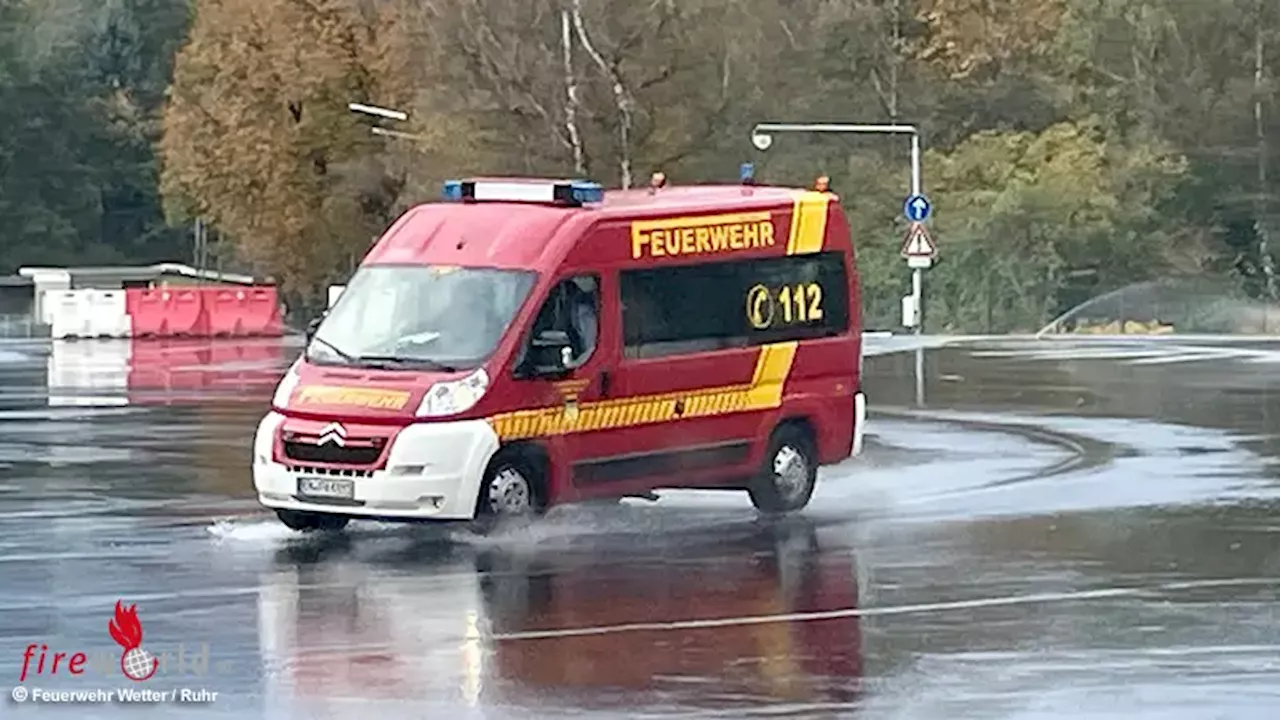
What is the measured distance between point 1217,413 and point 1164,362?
12.6 meters

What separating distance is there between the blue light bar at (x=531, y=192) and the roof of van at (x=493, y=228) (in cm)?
5

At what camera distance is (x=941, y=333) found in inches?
2489

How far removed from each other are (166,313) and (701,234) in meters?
40.3

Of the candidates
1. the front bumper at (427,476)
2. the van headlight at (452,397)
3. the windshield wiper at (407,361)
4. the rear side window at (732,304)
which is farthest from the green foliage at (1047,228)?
the front bumper at (427,476)

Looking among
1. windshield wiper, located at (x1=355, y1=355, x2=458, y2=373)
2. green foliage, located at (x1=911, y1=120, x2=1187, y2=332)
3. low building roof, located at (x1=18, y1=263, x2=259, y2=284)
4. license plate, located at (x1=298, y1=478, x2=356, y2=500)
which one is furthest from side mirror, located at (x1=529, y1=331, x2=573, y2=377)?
low building roof, located at (x1=18, y1=263, x2=259, y2=284)

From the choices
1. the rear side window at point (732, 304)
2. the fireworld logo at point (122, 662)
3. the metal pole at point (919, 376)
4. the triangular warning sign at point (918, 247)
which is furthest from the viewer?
the triangular warning sign at point (918, 247)

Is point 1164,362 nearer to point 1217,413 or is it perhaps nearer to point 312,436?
point 1217,413

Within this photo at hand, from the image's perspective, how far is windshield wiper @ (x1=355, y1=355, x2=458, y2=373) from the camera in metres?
18.1

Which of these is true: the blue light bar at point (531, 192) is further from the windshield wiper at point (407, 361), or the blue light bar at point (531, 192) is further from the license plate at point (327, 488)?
the license plate at point (327, 488)

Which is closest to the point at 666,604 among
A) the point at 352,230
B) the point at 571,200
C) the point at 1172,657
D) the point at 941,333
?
the point at 1172,657

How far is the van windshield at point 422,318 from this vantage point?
1836 centimetres

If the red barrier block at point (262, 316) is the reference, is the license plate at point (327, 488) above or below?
above

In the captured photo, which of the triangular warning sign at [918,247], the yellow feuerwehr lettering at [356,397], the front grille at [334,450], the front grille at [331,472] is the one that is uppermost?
the triangular warning sign at [918,247]

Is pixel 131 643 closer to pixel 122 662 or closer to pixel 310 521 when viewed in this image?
pixel 122 662
